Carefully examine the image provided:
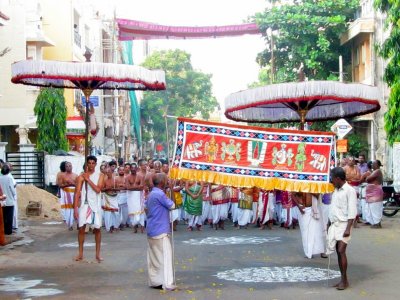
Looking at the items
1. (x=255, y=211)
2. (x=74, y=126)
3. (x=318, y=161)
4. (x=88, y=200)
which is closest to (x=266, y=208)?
(x=255, y=211)

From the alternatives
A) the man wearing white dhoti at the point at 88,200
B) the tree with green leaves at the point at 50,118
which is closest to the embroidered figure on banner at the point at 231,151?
the man wearing white dhoti at the point at 88,200

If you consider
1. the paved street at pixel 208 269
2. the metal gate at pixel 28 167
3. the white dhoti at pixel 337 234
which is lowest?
the paved street at pixel 208 269

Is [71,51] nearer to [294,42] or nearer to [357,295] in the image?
[294,42]

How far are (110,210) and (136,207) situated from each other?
2.25 ft

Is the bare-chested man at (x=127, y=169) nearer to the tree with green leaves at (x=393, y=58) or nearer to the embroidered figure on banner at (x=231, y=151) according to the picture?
the tree with green leaves at (x=393, y=58)

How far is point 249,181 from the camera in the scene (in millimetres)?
11406

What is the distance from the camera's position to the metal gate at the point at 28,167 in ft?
96.4

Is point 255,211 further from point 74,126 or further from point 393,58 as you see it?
point 74,126

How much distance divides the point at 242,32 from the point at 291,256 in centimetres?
2672

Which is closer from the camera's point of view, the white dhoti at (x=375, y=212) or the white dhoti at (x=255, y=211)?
the white dhoti at (x=375, y=212)

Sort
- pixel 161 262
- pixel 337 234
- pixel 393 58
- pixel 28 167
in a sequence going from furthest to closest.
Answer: pixel 28 167, pixel 393 58, pixel 161 262, pixel 337 234

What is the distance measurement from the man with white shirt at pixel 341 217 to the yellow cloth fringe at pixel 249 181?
1.04m

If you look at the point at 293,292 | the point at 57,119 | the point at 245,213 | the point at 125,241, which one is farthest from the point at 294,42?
the point at 293,292

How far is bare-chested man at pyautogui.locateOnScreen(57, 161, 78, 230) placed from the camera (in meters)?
19.5
